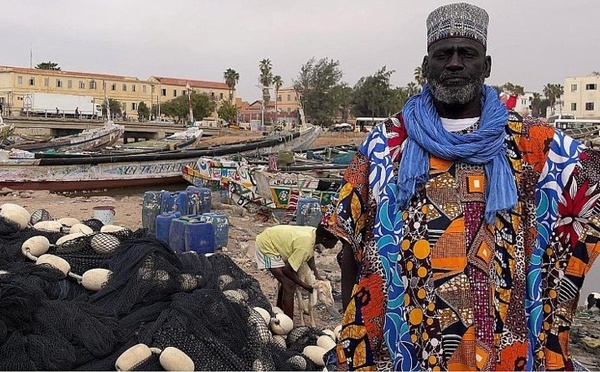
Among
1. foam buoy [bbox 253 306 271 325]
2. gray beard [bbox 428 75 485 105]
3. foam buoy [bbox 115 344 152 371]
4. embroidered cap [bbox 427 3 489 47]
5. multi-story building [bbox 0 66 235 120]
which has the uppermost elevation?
multi-story building [bbox 0 66 235 120]

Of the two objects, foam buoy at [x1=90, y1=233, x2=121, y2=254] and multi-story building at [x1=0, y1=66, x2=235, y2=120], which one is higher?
multi-story building at [x1=0, y1=66, x2=235, y2=120]

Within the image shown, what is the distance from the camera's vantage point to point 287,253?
219 inches

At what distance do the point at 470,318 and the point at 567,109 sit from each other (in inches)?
2741

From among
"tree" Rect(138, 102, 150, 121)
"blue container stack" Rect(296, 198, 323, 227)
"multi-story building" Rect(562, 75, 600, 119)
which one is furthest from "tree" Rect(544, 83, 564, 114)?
"blue container stack" Rect(296, 198, 323, 227)

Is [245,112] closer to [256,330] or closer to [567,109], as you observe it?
[567,109]

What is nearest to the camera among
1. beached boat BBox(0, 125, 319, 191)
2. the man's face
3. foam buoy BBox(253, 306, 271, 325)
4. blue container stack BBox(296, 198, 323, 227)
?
the man's face

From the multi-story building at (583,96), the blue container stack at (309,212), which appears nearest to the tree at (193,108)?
the multi-story building at (583,96)

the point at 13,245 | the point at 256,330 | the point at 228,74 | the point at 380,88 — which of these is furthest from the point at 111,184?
the point at 228,74

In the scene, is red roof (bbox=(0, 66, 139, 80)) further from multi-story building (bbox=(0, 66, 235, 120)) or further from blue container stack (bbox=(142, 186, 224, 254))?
blue container stack (bbox=(142, 186, 224, 254))

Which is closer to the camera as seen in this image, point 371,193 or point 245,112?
point 371,193

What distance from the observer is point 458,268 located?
161 centimetres

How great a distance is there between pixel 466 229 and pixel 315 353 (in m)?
2.63

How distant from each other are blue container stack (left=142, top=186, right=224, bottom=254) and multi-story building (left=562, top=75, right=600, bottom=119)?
59868mm

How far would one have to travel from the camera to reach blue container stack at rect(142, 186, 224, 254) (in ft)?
24.7
